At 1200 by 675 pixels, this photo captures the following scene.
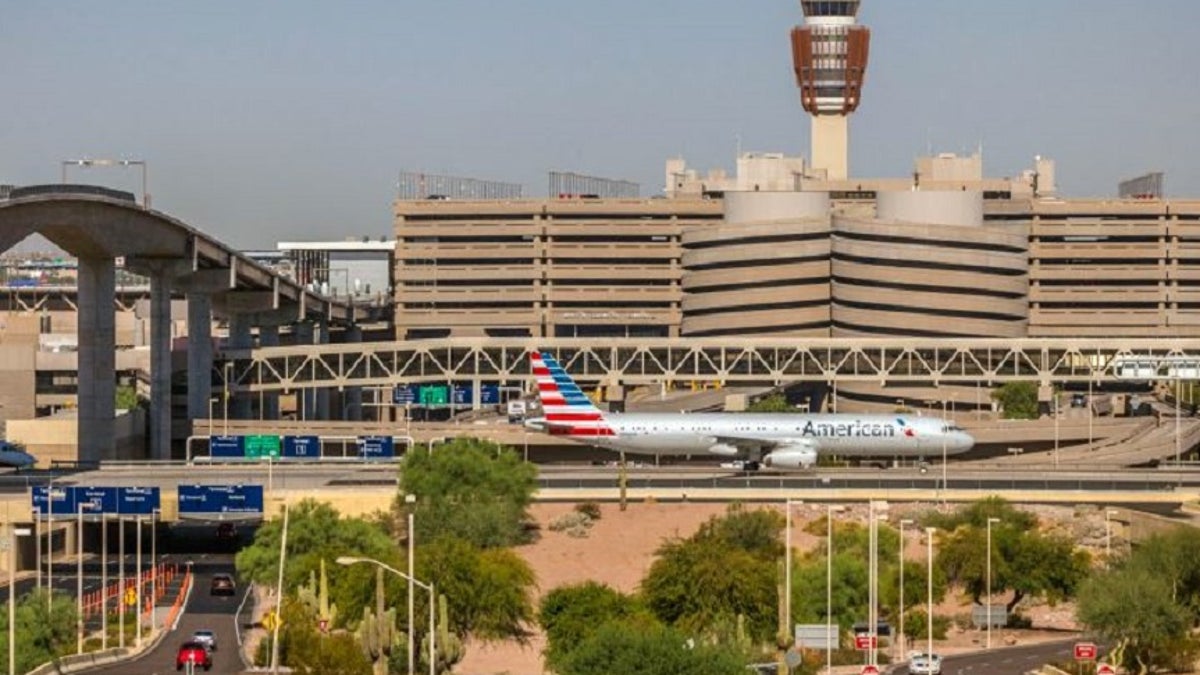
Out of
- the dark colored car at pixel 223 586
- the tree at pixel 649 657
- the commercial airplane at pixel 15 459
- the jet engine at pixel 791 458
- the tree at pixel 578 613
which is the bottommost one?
the dark colored car at pixel 223 586

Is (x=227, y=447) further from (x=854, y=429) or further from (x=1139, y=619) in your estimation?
(x=1139, y=619)

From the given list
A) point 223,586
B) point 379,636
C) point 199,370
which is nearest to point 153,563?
point 223,586

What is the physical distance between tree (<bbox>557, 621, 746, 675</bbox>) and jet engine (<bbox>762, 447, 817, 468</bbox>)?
263ft

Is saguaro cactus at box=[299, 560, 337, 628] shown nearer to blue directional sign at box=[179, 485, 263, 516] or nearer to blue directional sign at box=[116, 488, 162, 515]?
blue directional sign at box=[116, 488, 162, 515]

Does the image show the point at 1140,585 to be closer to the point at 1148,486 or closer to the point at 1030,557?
the point at 1030,557

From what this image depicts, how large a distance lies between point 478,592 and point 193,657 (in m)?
13.3

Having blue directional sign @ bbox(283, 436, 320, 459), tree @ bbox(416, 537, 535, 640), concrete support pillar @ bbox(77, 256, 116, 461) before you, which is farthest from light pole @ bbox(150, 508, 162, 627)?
blue directional sign @ bbox(283, 436, 320, 459)

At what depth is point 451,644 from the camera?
8125cm

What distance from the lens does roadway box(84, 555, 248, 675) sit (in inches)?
3834

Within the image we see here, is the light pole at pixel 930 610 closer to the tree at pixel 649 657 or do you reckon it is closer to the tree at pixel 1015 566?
the tree at pixel 1015 566

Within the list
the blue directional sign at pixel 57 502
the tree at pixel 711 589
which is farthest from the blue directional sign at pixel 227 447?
the tree at pixel 711 589

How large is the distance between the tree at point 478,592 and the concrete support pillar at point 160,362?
80385mm

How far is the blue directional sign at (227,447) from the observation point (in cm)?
17988

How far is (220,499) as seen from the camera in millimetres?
143375
